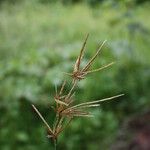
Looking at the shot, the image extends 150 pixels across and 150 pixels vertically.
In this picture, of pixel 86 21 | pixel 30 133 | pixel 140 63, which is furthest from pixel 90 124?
pixel 86 21

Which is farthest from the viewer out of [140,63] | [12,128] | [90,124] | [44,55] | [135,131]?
[140,63]

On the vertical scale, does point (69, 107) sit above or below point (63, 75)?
above

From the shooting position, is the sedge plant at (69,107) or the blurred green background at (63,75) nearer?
the sedge plant at (69,107)

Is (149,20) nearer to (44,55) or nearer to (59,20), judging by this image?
(59,20)

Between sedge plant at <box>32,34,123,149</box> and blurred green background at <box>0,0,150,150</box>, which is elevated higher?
sedge plant at <box>32,34,123,149</box>

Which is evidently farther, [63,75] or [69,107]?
[63,75]

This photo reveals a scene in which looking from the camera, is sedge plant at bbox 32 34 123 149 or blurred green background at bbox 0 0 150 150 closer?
sedge plant at bbox 32 34 123 149

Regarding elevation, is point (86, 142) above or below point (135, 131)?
below

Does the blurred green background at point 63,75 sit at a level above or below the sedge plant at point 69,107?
below
